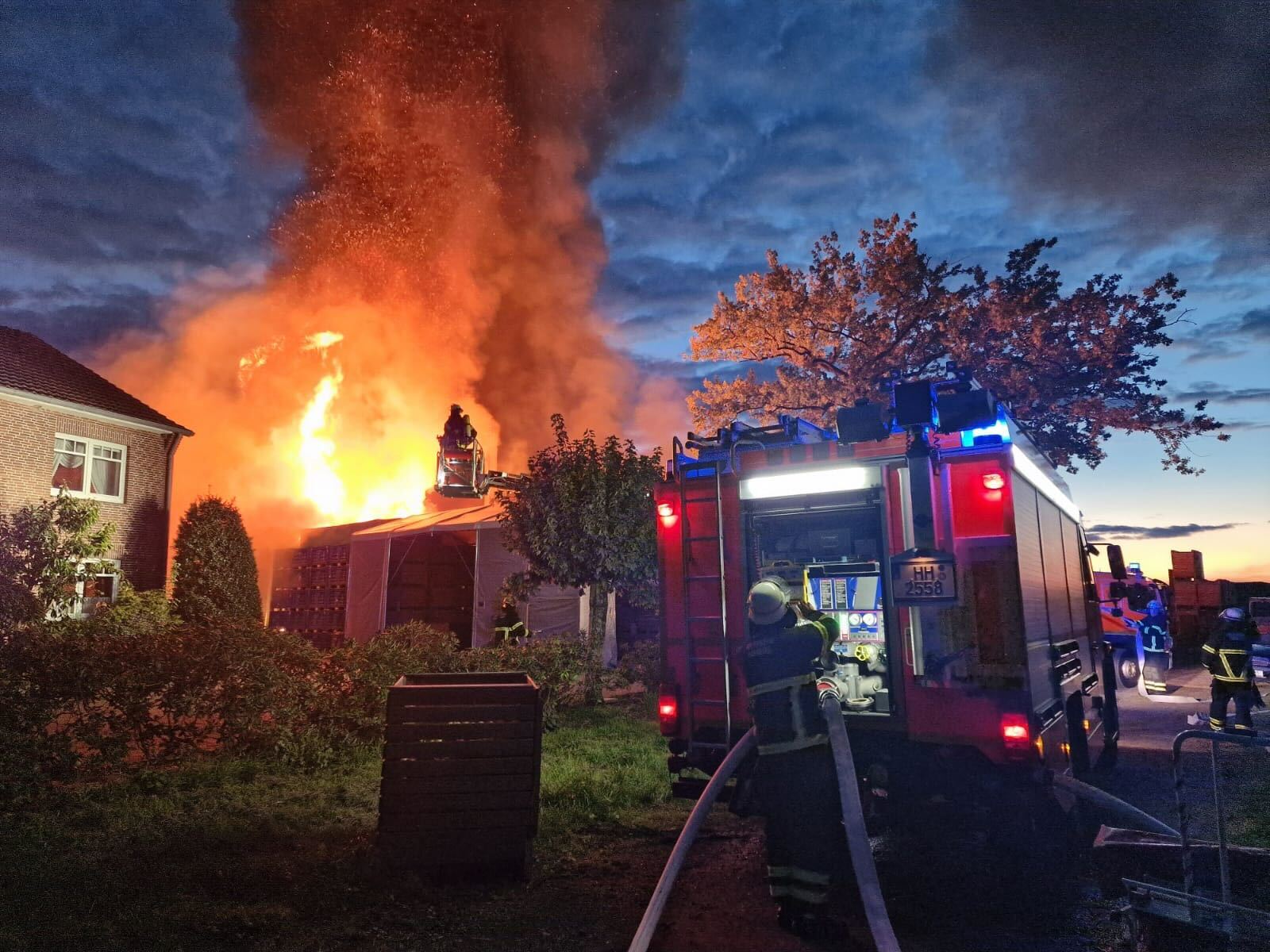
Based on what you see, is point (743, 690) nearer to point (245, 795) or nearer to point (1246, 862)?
point (1246, 862)

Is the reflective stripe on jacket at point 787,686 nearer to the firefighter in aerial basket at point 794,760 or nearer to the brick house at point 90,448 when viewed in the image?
the firefighter in aerial basket at point 794,760

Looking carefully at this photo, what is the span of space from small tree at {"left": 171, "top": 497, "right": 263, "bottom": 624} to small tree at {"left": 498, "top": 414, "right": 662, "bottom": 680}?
9976mm

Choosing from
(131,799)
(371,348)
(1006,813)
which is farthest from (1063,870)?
(371,348)

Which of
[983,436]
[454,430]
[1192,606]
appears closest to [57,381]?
[454,430]

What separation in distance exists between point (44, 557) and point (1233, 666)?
20468 millimetres

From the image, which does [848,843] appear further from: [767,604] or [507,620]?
[507,620]

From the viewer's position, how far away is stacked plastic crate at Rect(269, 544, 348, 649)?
72.5 ft

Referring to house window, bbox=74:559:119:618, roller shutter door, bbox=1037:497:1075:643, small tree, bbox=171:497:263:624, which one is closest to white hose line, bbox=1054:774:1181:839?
roller shutter door, bbox=1037:497:1075:643

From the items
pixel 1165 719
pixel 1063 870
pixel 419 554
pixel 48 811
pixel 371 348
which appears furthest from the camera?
pixel 371 348

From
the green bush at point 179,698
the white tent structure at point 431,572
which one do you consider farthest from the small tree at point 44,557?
the green bush at point 179,698

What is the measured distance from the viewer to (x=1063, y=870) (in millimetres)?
5090

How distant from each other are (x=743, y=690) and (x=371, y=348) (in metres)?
41.5

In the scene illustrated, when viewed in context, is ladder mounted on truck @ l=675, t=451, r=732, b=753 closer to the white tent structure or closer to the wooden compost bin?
the wooden compost bin

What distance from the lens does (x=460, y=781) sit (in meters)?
4.88
